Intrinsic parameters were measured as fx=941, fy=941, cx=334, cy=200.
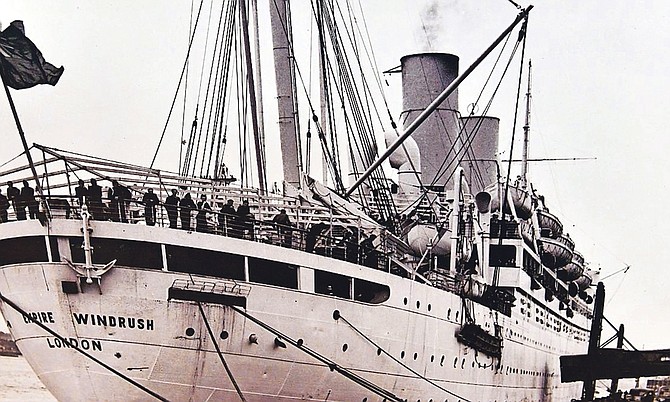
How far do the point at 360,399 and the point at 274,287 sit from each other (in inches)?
156

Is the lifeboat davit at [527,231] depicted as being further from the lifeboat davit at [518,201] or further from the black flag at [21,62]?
the black flag at [21,62]

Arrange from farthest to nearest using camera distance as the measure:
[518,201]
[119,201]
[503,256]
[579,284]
A: 1. [579,284]
2. [518,201]
3. [503,256]
4. [119,201]

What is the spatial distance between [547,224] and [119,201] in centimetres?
2679

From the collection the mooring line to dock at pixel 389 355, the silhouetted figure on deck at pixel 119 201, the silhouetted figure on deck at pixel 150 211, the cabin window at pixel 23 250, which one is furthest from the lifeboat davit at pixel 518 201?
the cabin window at pixel 23 250

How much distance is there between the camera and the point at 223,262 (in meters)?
18.8

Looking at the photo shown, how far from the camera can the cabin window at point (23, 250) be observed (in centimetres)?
1808

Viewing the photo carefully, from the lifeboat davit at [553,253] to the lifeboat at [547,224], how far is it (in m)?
0.47

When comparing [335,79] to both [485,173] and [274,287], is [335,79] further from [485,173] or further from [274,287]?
[485,173]

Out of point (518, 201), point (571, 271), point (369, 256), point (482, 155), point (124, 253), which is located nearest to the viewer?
point (124, 253)

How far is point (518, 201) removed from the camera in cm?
3547

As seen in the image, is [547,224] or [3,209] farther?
[547,224]

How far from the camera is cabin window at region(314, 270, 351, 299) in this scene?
20297 mm

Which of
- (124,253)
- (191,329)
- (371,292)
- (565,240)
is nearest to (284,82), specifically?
(371,292)

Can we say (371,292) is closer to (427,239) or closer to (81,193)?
(427,239)
